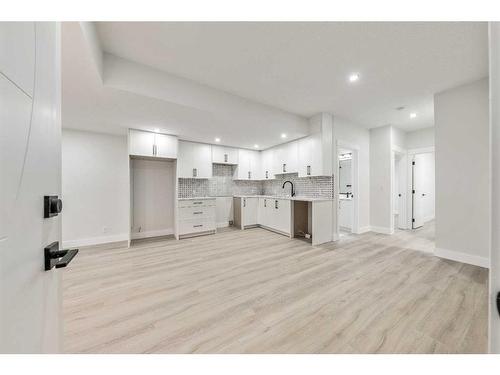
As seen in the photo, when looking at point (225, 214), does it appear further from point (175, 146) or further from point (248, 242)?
point (175, 146)

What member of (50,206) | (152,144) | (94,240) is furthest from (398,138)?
(94,240)

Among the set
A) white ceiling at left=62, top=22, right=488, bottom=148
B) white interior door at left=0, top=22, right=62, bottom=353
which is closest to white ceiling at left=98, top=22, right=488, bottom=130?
white ceiling at left=62, top=22, right=488, bottom=148

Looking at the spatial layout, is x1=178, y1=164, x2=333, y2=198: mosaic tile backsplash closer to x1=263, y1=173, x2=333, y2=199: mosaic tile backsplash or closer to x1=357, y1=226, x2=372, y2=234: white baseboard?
x1=263, y1=173, x2=333, y2=199: mosaic tile backsplash

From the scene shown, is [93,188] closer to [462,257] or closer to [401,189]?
[462,257]

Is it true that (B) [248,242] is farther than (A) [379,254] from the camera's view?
Yes

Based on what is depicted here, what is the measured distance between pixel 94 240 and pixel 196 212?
6.69ft

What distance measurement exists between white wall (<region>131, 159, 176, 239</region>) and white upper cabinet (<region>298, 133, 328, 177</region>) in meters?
2.96

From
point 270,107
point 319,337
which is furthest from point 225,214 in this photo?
point 319,337

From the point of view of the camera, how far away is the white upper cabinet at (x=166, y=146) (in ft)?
12.5

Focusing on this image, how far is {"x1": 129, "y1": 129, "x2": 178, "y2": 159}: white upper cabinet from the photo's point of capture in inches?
141

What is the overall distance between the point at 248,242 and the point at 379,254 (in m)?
2.27

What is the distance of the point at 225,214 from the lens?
5.40 metres

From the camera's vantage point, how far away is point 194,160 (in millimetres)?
4559

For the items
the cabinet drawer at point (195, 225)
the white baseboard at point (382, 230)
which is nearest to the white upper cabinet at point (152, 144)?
the cabinet drawer at point (195, 225)
